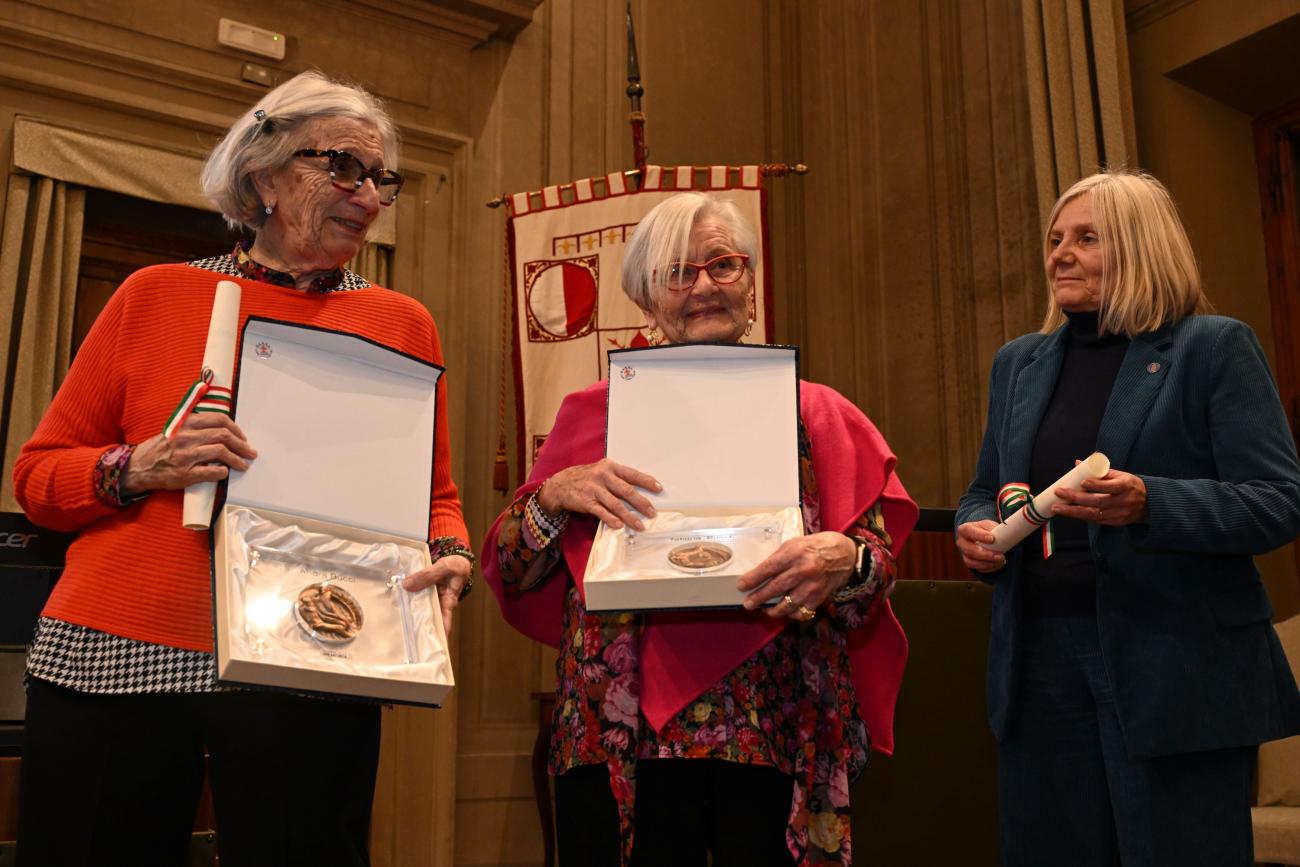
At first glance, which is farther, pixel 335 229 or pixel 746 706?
pixel 335 229

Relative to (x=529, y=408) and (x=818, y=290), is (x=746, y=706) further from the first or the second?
(x=818, y=290)

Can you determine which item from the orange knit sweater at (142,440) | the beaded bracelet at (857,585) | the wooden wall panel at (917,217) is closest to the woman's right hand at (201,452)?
the orange knit sweater at (142,440)

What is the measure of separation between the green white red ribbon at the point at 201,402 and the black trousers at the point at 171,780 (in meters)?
0.32

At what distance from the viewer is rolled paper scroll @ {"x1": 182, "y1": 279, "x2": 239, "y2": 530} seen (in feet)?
4.37

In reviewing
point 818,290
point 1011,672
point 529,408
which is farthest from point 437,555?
point 818,290

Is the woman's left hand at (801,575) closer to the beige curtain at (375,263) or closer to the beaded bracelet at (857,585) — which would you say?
the beaded bracelet at (857,585)

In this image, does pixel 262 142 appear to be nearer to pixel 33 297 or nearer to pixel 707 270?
pixel 707 270

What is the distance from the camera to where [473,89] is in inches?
194

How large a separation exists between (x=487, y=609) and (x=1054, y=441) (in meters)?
3.05

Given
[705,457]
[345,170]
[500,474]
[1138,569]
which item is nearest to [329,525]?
[705,457]

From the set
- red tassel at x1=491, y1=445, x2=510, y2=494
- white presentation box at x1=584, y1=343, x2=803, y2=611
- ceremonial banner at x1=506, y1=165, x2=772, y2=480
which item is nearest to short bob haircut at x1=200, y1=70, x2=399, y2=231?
white presentation box at x1=584, y1=343, x2=803, y2=611

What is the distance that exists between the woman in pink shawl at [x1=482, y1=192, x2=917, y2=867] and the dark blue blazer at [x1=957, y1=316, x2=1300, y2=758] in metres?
0.33

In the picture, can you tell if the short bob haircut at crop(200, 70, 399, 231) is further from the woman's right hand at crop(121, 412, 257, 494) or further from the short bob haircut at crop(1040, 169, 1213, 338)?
the short bob haircut at crop(1040, 169, 1213, 338)

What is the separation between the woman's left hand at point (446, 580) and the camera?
1.42 m
